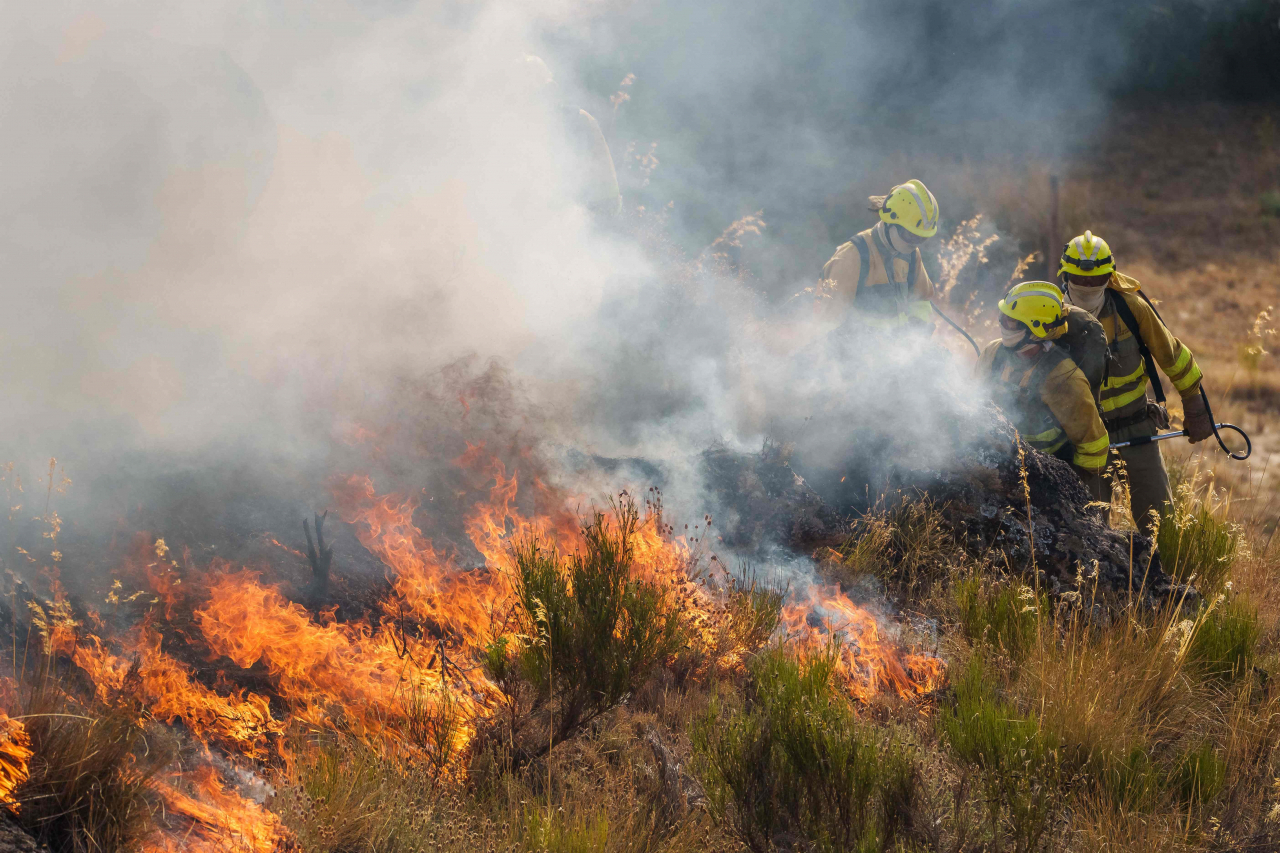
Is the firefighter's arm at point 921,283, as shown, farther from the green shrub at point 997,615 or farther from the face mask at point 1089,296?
the green shrub at point 997,615

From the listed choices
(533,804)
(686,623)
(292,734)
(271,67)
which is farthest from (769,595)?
(271,67)

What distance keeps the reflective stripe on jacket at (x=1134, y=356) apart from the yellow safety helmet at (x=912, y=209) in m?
1.20

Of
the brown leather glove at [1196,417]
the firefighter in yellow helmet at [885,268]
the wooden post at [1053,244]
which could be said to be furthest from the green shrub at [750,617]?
the wooden post at [1053,244]

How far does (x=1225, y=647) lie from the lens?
131 inches

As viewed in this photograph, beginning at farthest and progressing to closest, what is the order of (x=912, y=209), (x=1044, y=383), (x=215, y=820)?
(x=912, y=209), (x=1044, y=383), (x=215, y=820)

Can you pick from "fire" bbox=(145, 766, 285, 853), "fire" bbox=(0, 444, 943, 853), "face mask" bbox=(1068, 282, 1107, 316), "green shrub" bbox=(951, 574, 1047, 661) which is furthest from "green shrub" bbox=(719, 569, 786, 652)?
"face mask" bbox=(1068, 282, 1107, 316)

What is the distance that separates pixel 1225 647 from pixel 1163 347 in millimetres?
1803

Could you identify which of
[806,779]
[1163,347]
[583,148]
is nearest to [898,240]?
[1163,347]

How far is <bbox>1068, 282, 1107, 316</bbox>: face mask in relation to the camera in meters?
4.39

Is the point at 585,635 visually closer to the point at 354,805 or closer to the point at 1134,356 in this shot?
the point at 354,805

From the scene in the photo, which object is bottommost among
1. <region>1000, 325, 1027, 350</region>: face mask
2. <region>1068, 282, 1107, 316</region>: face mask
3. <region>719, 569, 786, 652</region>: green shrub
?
<region>719, 569, 786, 652</region>: green shrub

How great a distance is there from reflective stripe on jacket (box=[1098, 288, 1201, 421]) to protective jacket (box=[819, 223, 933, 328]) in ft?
4.00

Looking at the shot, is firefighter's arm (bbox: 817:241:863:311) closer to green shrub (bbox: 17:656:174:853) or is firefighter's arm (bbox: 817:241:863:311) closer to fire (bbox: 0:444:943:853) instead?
fire (bbox: 0:444:943:853)

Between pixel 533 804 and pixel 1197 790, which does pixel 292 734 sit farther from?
pixel 1197 790
